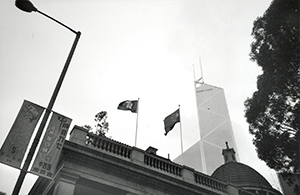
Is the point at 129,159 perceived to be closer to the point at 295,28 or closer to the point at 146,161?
the point at 146,161

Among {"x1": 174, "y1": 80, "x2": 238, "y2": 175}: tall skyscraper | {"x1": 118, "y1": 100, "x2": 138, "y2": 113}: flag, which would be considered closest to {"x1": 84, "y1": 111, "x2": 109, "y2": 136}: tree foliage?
{"x1": 118, "y1": 100, "x2": 138, "y2": 113}: flag

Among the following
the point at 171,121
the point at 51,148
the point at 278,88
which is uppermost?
the point at 171,121

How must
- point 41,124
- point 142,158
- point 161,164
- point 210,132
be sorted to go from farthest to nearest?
point 210,132, point 161,164, point 142,158, point 41,124

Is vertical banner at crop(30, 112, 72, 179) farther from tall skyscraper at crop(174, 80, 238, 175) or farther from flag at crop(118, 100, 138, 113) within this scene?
tall skyscraper at crop(174, 80, 238, 175)

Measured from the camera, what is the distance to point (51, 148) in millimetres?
7676

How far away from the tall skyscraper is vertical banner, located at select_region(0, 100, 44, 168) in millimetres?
70170

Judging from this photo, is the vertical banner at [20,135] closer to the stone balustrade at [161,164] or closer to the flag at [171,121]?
the stone balustrade at [161,164]

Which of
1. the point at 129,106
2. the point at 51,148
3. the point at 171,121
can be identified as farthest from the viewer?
the point at 171,121

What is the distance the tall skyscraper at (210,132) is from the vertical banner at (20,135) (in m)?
70.2

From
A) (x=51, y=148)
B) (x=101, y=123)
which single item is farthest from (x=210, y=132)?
(x=51, y=148)

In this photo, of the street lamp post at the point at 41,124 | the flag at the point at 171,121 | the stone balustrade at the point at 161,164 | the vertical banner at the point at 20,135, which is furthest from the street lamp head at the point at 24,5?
the flag at the point at 171,121

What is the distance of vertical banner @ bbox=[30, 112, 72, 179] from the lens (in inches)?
280

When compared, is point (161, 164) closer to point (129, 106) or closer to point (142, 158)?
point (142, 158)

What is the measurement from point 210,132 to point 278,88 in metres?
73.6
